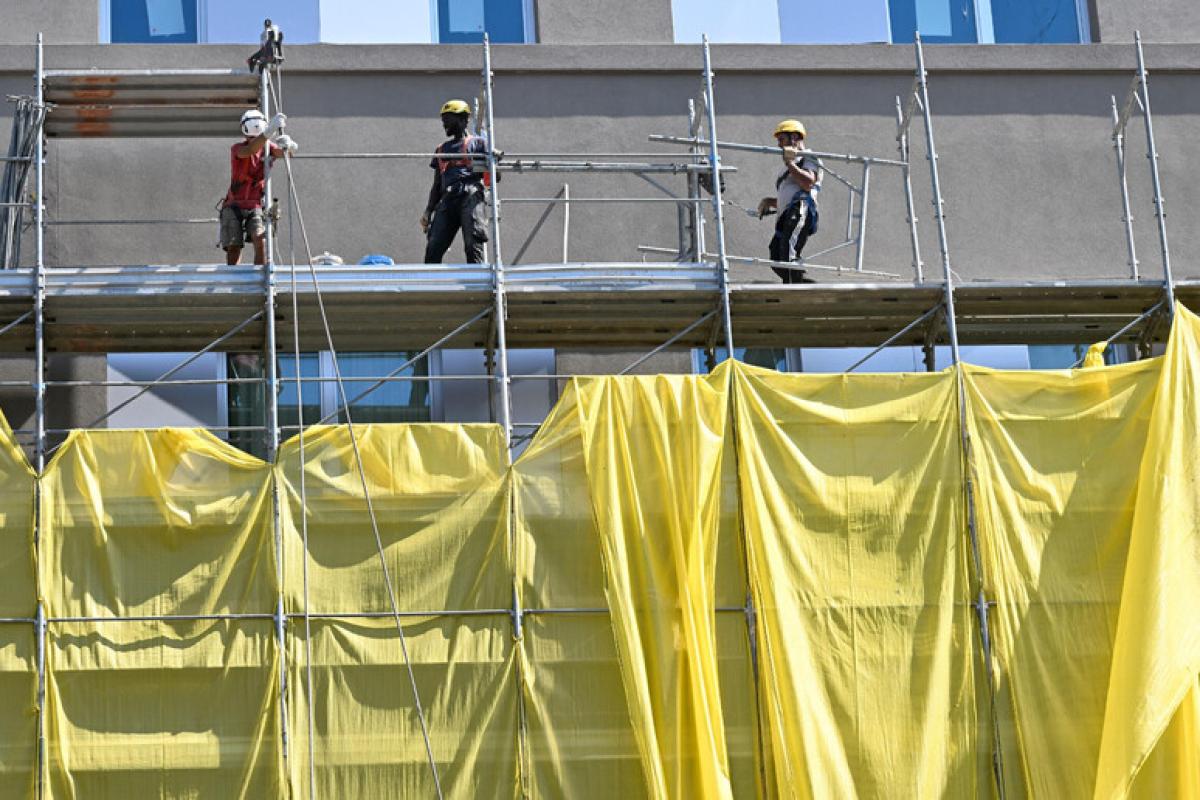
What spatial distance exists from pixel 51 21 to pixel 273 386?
5.25 m

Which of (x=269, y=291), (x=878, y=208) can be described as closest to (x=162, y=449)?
(x=269, y=291)

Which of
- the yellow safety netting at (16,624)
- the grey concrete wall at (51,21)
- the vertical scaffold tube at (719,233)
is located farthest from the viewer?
the grey concrete wall at (51,21)

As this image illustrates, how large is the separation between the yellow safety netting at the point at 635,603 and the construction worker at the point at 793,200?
1.79m

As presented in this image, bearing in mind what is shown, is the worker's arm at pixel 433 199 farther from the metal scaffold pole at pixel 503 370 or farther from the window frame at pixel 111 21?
the window frame at pixel 111 21

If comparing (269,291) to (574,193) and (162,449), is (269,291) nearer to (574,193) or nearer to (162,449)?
(162,449)

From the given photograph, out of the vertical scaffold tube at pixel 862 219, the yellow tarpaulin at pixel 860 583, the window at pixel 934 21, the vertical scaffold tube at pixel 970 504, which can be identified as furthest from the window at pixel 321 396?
the window at pixel 934 21

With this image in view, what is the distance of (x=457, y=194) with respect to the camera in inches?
744

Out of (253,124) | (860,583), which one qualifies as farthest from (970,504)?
(253,124)

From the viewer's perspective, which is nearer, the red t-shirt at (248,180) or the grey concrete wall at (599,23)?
the red t-shirt at (248,180)

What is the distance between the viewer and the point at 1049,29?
2236 centimetres

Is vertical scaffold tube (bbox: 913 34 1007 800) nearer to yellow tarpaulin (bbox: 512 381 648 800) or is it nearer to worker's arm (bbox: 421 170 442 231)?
yellow tarpaulin (bbox: 512 381 648 800)

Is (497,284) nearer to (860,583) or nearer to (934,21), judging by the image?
(860,583)

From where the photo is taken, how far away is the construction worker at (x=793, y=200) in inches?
761

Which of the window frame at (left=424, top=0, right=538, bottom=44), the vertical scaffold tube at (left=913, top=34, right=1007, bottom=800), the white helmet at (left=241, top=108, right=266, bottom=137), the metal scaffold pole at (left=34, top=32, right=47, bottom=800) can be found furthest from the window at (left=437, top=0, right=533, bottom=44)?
the vertical scaffold tube at (left=913, top=34, right=1007, bottom=800)
